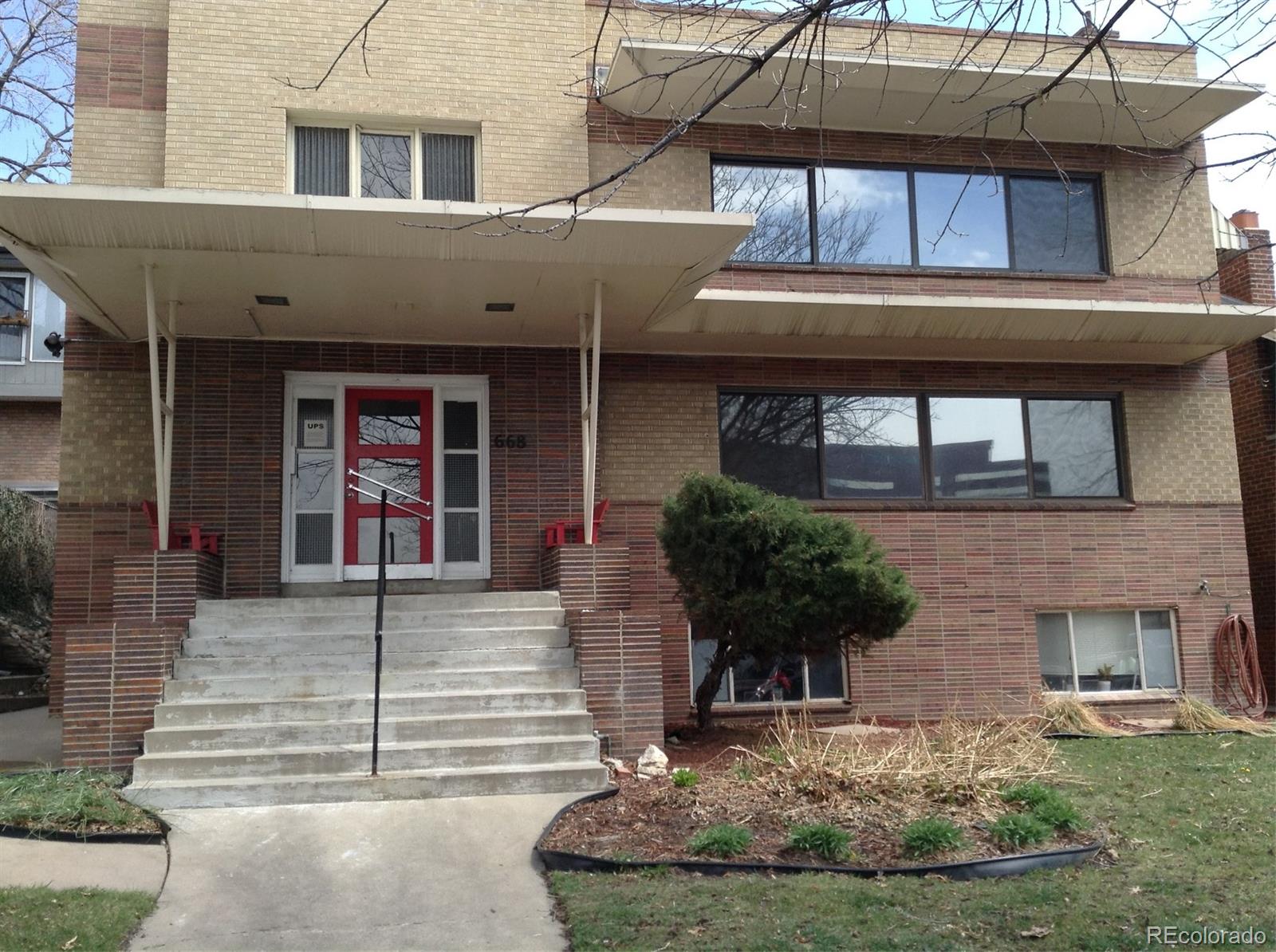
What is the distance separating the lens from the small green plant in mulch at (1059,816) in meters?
6.44

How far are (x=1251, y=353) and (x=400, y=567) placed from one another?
37.0 feet

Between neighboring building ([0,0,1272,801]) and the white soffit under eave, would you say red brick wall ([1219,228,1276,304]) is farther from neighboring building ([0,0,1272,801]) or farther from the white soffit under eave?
the white soffit under eave

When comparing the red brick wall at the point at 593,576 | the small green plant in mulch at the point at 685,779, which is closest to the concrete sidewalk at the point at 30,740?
the red brick wall at the point at 593,576

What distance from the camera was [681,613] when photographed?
431 inches

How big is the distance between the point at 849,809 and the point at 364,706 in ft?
12.3

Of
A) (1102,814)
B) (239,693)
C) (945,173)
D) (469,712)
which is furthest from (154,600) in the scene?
(945,173)

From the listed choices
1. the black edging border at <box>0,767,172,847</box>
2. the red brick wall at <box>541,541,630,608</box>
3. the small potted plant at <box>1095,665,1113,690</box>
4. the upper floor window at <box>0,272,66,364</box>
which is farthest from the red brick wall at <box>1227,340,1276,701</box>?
the upper floor window at <box>0,272,66,364</box>

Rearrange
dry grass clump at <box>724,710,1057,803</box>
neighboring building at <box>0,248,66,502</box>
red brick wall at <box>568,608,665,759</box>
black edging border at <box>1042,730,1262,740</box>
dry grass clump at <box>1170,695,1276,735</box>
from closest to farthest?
dry grass clump at <box>724,710,1057,803</box> → red brick wall at <box>568,608,665,759</box> → black edging border at <box>1042,730,1262,740</box> → dry grass clump at <box>1170,695,1276,735</box> → neighboring building at <box>0,248,66,502</box>

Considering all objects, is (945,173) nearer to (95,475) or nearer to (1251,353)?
(1251,353)

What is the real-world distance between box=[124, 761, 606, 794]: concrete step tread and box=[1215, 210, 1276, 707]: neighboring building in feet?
32.5

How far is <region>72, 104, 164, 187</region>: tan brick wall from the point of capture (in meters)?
11.1

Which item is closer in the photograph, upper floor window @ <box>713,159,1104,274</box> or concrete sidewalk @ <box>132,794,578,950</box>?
concrete sidewalk @ <box>132,794,578,950</box>

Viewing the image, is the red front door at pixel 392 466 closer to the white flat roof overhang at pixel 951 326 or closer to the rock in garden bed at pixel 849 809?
the white flat roof overhang at pixel 951 326

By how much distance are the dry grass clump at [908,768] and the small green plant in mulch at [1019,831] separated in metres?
0.53
